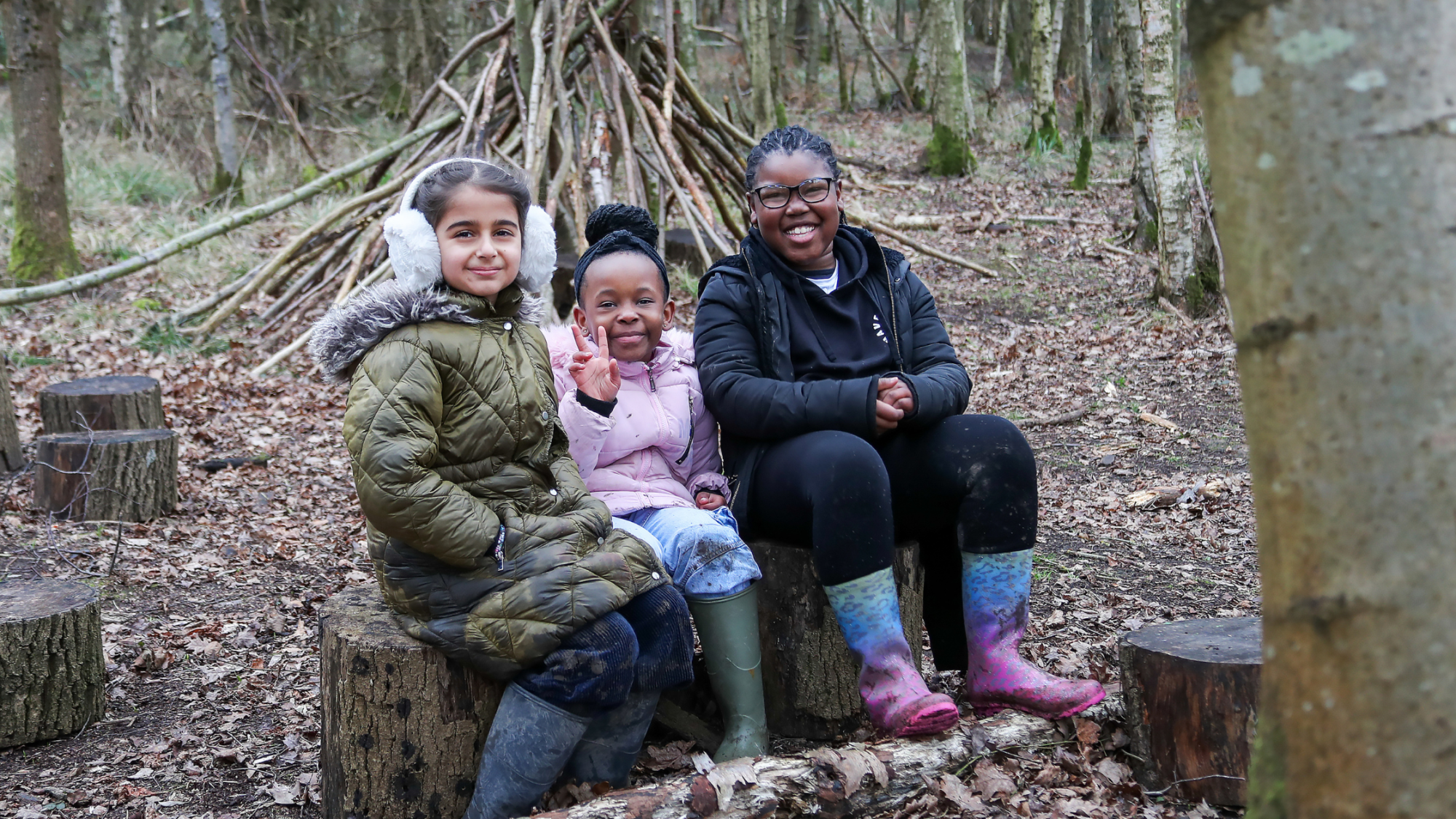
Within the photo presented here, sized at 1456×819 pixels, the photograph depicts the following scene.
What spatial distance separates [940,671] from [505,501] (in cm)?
157

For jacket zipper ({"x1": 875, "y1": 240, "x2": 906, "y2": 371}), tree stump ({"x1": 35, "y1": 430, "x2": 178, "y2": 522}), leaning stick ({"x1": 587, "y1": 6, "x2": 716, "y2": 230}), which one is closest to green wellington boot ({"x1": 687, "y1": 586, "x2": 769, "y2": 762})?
jacket zipper ({"x1": 875, "y1": 240, "x2": 906, "y2": 371})

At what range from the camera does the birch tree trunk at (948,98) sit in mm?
13867

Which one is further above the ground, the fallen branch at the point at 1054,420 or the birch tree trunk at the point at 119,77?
the birch tree trunk at the point at 119,77

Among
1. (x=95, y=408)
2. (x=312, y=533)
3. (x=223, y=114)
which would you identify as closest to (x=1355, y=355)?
(x=312, y=533)

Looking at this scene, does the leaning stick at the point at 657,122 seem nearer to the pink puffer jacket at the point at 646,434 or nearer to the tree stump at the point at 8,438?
the tree stump at the point at 8,438

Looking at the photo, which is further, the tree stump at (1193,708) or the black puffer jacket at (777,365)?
the black puffer jacket at (777,365)

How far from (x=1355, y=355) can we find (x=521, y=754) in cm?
202

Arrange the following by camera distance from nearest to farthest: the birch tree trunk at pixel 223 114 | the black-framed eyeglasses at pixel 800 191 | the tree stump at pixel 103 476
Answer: the black-framed eyeglasses at pixel 800 191 < the tree stump at pixel 103 476 < the birch tree trunk at pixel 223 114

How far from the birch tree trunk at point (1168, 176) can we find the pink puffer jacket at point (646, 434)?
21.4 feet

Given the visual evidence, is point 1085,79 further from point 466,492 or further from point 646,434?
point 466,492

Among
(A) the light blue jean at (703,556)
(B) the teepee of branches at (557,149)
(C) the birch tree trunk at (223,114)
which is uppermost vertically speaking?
(C) the birch tree trunk at (223,114)

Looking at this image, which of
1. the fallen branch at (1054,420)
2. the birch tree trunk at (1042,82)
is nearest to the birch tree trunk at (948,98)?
the birch tree trunk at (1042,82)

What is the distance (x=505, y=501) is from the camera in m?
2.75

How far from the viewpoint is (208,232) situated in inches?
327
